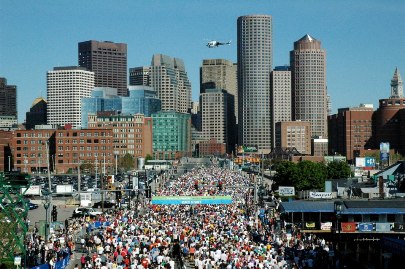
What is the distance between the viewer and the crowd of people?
4038cm

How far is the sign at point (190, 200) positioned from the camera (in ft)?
234

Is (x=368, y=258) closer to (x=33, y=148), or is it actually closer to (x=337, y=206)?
(x=337, y=206)

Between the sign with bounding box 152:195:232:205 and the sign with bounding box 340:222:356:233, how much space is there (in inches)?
565

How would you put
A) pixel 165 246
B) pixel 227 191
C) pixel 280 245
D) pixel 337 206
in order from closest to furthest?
1. pixel 165 246
2. pixel 280 245
3. pixel 337 206
4. pixel 227 191

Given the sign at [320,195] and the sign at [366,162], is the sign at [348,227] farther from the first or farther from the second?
the sign at [366,162]

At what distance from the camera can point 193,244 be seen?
45.8m

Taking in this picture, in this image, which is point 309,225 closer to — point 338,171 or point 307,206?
point 307,206

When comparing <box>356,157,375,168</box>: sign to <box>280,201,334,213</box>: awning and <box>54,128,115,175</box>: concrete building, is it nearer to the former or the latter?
<box>54,128,115,175</box>: concrete building

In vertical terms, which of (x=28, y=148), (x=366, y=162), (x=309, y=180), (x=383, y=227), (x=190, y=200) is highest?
(x=28, y=148)

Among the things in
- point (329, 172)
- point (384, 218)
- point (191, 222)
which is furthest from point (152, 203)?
point (329, 172)

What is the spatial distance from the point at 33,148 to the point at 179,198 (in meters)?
133

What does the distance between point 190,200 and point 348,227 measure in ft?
51.2

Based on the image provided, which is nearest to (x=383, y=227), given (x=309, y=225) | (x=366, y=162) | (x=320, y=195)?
(x=309, y=225)

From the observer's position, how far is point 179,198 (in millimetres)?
71312
